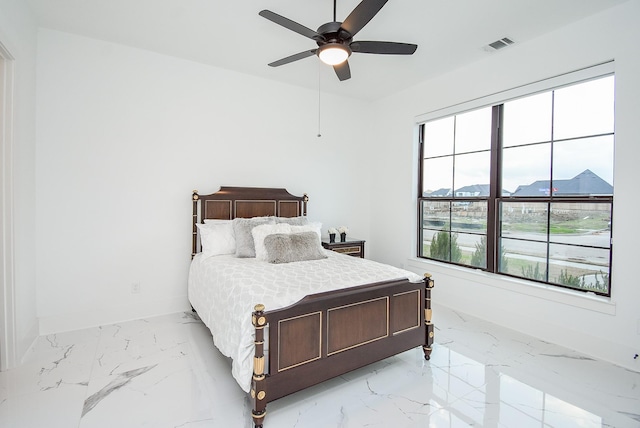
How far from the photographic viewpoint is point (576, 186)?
302cm

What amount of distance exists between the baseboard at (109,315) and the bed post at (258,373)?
226cm

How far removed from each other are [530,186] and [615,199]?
747 millimetres

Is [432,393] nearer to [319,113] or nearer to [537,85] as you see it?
[537,85]

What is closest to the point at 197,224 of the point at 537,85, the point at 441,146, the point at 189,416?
the point at 189,416

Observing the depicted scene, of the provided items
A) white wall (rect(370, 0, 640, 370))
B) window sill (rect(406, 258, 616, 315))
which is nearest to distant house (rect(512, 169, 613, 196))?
white wall (rect(370, 0, 640, 370))

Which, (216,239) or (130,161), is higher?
(130,161)

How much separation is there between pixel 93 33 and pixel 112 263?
2358 millimetres

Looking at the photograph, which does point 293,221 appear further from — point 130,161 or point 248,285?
point 130,161

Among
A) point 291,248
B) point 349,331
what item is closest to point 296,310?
point 349,331

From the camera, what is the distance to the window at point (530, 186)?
114 inches

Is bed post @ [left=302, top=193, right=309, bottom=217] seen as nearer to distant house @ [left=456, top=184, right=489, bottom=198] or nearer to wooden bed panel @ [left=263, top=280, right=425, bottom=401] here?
distant house @ [left=456, top=184, right=489, bottom=198]

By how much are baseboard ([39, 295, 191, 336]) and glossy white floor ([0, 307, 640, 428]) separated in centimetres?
17

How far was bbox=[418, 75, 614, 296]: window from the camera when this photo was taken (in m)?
2.90

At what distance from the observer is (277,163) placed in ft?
14.5
